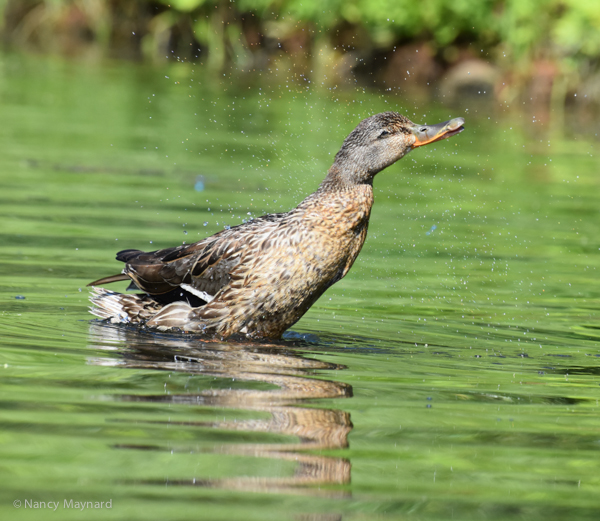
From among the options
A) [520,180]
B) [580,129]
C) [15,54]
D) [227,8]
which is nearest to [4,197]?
[520,180]

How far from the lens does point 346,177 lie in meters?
5.98

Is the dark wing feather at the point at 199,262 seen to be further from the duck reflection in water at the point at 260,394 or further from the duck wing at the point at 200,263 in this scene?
the duck reflection in water at the point at 260,394

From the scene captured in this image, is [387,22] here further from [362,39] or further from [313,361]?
[313,361]

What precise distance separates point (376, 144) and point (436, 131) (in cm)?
34

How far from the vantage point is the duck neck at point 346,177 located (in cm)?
598

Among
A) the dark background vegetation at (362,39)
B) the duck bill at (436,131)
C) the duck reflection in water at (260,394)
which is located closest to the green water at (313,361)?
the duck reflection in water at (260,394)

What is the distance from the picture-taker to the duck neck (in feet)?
→ 19.6

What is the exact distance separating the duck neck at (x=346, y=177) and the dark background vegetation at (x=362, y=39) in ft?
58.4

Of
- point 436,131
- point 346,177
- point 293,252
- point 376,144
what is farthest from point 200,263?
point 436,131

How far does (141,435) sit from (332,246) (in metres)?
2.21

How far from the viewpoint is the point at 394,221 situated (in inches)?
407

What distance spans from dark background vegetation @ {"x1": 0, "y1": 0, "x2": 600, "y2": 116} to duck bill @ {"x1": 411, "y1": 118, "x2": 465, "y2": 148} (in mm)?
17630

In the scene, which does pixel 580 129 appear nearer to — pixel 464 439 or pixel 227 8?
pixel 227 8

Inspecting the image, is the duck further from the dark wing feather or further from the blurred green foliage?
the blurred green foliage
